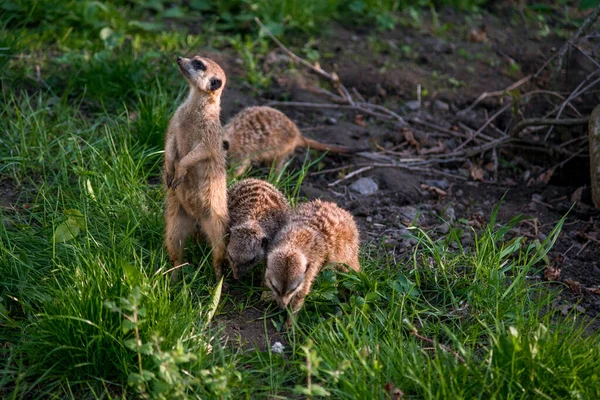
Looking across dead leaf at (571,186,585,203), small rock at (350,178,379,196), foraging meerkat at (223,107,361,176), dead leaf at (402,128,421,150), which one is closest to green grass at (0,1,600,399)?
foraging meerkat at (223,107,361,176)

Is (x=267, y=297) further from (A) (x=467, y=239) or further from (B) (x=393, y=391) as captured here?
(A) (x=467, y=239)

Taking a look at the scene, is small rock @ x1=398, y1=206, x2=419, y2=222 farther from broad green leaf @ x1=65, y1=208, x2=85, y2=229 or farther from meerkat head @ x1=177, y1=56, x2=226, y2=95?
broad green leaf @ x1=65, y1=208, x2=85, y2=229

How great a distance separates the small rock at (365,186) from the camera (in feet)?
16.3

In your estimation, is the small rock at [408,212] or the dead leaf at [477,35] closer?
the small rock at [408,212]

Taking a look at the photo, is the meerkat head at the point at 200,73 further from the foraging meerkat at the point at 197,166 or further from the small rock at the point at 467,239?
the small rock at the point at 467,239

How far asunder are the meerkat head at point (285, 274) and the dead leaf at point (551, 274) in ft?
4.73

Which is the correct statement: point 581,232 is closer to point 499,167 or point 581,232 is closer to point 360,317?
point 499,167

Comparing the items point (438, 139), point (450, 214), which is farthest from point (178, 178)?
point (438, 139)

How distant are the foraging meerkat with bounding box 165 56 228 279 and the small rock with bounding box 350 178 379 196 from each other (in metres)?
1.29

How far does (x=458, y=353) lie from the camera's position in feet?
10.7

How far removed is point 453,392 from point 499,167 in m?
2.89

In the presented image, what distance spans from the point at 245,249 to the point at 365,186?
1.49 metres

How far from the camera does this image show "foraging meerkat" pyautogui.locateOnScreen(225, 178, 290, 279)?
12.3 feet

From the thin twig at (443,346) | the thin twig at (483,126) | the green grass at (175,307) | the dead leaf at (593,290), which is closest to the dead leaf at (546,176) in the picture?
the thin twig at (483,126)
